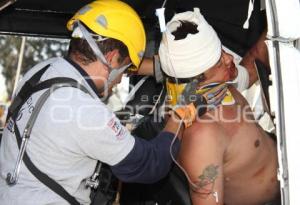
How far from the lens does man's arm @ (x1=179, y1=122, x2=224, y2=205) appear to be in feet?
8.14

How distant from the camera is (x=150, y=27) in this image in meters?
4.00

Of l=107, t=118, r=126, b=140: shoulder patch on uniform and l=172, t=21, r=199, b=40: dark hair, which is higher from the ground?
l=172, t=21, r=199, b=40: dark hair

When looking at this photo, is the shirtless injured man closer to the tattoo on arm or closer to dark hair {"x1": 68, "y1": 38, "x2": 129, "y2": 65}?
the tattoo on arm

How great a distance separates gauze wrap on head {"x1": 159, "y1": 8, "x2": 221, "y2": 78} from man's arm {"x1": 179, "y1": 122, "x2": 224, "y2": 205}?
304mm

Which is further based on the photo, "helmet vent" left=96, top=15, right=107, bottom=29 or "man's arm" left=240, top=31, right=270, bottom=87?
"man's arm" left=240, top=31, right=270, bottom=87

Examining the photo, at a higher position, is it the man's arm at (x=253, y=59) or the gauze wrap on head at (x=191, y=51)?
the gauze wrap on head at (x=191, y=51)

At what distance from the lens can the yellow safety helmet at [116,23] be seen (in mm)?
2305

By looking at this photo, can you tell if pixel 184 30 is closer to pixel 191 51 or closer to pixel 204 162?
pixel 191 51

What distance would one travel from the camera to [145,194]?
347 cm

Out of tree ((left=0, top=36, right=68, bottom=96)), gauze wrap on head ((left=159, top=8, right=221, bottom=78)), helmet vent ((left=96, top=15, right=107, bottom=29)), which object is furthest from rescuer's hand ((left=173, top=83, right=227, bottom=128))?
tree ((left=0, top=36, right=68, bottom=96))

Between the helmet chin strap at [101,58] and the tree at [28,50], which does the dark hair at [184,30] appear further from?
the tree at [28,50]

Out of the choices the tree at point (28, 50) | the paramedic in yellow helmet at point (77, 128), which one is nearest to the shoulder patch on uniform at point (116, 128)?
the paramedic in yellow helmet at point (77, 128)

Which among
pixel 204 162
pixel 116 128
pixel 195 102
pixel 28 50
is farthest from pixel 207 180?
pixel 28 50

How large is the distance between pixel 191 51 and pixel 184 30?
144mm
